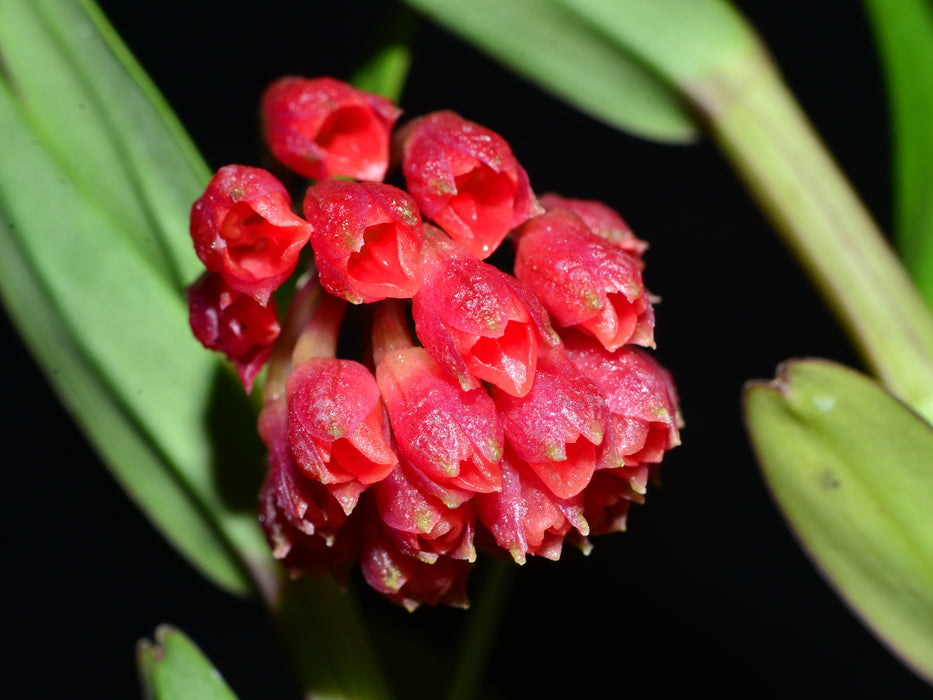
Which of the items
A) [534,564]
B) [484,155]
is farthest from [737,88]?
[534,564]

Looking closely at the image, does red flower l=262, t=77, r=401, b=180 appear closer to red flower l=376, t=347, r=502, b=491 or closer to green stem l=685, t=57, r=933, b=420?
red flower l=376, t=347, r=502, b=491

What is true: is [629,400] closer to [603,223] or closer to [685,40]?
[603,223]

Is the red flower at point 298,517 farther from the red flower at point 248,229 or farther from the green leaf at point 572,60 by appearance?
the green leaf at point 572,60

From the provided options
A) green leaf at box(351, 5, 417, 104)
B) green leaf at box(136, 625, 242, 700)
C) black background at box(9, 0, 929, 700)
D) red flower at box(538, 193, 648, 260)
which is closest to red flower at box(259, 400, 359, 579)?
green leaf at box(136, 625, 242, 700)

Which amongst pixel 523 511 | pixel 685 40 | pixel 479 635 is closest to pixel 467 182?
pixel 523 511

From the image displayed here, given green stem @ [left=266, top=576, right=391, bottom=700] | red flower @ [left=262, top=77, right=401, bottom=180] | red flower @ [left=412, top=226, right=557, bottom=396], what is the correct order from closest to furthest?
red flower @ [left=412, top=226, right=557, bottom=396], red flower @ [left=262, top=77, right=401, bottom=180], green stem @ [left=266, top=576, right=391, bottom=700]

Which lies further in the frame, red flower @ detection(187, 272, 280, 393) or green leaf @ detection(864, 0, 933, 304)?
green leaf @ detection(864, 0, 933, 304)
